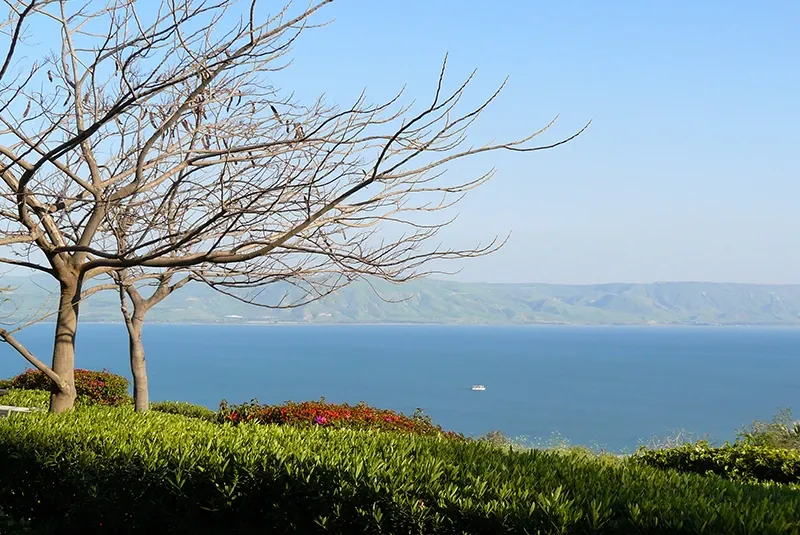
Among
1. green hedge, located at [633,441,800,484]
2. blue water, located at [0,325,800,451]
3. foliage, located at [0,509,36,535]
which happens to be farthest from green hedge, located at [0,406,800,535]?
blue water, located at [0,325,800,451]

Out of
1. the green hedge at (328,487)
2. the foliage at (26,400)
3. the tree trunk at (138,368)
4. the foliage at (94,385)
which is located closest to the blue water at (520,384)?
the foliage at (94,385)

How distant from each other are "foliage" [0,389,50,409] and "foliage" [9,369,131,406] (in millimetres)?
1930

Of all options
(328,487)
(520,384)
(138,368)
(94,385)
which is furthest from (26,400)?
(520,384)

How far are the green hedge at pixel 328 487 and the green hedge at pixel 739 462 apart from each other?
124 inches

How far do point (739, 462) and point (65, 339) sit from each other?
23.2 ft

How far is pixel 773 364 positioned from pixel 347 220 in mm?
156993

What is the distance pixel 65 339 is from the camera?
23.7ft

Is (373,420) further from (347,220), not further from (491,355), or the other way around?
(491,355)

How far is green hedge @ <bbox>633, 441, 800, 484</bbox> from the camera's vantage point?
7805 millimetres

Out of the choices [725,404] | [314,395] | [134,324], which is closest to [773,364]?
[725,404]

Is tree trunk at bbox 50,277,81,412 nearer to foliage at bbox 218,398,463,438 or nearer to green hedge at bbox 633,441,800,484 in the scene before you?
foliage at bbox 218,398,463,438

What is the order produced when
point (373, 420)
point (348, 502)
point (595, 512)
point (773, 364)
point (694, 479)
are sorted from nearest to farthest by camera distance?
1. point (595, 512)
2. point (348, 502)
3. point (694, 479)
4. point (373, 420)
5. point (773, 364)

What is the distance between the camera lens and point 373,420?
8.97 m

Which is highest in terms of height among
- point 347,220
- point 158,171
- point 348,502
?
point 158,171
